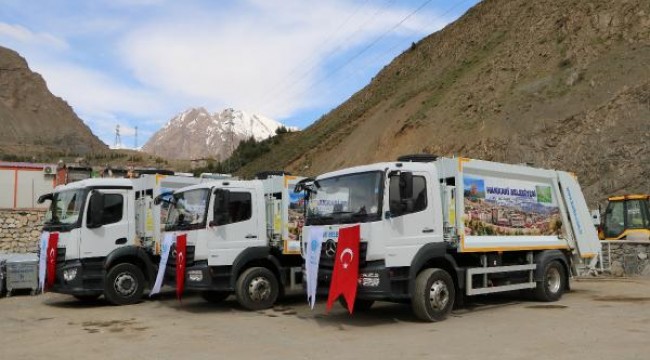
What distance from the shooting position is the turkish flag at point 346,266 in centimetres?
945

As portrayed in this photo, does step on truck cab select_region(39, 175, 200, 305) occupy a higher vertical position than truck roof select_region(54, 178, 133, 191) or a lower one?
lower

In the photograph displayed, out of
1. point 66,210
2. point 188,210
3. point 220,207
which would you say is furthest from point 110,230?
point 220,207

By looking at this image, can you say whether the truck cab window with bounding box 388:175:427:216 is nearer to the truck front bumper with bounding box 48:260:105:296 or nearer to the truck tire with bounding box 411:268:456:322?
the truck tire with bounding box 411:268:456:322

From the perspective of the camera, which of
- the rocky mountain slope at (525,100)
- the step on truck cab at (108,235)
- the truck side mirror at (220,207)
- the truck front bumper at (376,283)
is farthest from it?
the rocky mountain slope at (525,100)

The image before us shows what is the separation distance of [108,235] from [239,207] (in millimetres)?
3157

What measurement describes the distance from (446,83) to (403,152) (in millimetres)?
6370

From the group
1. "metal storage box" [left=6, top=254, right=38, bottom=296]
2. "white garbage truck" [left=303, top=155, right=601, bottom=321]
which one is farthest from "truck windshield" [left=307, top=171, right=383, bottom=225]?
"metal storage box" [left=6, top=254, right=38, bottom=296]

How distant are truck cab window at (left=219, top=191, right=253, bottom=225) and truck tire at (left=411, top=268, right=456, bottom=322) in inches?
158

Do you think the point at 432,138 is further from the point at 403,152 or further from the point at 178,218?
the point at 178,218

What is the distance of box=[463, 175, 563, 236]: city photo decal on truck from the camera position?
1080 centimetres

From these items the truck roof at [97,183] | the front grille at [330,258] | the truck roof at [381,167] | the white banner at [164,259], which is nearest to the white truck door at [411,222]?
the truck roof at [381,167]

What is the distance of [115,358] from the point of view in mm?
7770

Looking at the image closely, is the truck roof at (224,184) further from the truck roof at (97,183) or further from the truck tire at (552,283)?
the truck tire at (552,283)

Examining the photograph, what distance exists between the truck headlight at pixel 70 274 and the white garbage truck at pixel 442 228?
532 cm
